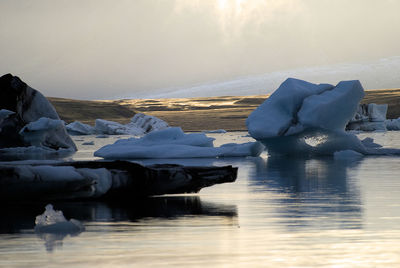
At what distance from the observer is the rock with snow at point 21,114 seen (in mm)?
23234

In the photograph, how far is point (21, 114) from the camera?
24422 mm

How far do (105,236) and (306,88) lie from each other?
13545 mm

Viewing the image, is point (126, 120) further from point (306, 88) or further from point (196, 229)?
point (196, 229)

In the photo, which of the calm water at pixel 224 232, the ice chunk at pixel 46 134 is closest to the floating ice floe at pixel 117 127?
the ice chunk at pixel 46 134

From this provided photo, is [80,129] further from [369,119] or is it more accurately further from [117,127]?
[369,119]

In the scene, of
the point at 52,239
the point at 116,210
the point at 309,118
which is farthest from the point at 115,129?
the point at 52,239

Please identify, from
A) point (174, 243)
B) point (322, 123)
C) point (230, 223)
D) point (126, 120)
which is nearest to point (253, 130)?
point (322, 123)

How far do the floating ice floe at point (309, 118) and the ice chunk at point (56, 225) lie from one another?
12.0 meters

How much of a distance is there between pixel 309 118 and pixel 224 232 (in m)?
11.8

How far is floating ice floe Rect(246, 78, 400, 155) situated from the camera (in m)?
16.5

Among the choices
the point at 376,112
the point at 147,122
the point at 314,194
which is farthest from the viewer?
the point at 147,122

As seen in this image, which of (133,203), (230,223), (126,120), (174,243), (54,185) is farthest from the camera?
(126,120)

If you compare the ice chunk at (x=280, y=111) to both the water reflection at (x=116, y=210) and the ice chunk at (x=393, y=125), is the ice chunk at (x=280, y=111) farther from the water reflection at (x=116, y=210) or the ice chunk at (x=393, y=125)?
the ice chunk at (x=393, y=125)

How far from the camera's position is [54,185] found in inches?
242
